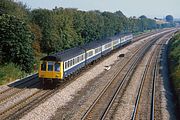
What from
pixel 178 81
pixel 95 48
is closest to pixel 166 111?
pixel 178 81

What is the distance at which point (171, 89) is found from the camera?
100 ft

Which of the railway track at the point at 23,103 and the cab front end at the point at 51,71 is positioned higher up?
the cab front end at the point at 51,71

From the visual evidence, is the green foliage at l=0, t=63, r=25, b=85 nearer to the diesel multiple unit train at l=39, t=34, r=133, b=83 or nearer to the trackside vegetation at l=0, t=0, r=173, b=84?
the trackside vegetation at l=0, t=0, r=173, b=84

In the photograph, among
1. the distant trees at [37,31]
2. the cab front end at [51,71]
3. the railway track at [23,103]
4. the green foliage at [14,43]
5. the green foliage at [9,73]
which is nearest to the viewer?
the railway track at [23,103]

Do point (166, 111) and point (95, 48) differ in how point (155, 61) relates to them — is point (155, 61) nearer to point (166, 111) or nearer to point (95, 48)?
point (95, 48)

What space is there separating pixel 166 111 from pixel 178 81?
900 centimetres

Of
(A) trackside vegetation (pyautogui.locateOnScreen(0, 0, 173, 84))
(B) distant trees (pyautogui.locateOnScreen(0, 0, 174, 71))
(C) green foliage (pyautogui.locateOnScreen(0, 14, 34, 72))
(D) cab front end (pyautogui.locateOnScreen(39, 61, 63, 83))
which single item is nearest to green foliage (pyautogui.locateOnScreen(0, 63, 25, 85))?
(A) trackside vegetation (pyautogui.locateOnScreen(0, 0, 173, 84))

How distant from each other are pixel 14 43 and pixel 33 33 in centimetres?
905

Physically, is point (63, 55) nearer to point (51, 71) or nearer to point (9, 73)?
point (51, 71)

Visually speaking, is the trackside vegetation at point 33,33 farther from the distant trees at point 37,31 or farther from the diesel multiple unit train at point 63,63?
the diesel multiple unit train at point 63,63

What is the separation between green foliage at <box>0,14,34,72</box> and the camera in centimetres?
3616

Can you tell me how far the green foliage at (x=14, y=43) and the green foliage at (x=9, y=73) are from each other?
1.20 metres

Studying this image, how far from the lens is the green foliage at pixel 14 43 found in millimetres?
36156

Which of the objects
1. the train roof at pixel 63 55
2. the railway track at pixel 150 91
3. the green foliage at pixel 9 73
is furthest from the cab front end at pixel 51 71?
the railway track at pixel 150 91
